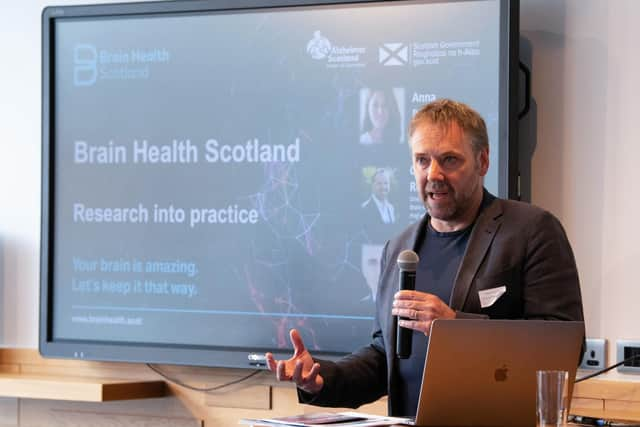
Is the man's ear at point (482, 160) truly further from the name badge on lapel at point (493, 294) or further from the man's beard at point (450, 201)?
the name badge on lapel at point (493, 294)

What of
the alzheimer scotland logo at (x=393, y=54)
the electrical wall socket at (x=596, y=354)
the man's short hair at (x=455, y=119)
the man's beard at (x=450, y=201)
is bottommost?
the electrical wall socket at (x=596, y=354)

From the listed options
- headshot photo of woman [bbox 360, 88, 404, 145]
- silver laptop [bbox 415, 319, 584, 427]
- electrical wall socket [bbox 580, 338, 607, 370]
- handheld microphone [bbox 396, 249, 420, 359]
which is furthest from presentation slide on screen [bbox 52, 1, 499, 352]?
silver laptop [bbox 415, 319, 584, 427]

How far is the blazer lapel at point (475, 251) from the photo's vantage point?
2.63 m

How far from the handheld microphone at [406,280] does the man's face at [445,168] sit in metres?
0.30

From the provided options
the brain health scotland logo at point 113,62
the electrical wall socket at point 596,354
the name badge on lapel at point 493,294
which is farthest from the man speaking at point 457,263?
the brain health scotland logo at point 113,62

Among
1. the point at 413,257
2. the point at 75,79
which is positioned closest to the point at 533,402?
the point at 413,257

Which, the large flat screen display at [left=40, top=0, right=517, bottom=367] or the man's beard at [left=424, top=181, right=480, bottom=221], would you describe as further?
the large flat screen display at [left=40, top=0, right=517, bottom=367]

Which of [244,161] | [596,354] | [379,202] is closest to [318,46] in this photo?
[244,161]

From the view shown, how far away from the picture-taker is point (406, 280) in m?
2.43

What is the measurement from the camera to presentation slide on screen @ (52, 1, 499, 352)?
Result: 375cm

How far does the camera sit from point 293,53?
3900 mm

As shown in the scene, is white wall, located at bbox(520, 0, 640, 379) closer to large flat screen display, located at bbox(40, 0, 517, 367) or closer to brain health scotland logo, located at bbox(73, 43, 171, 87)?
large flat screen display, located at bbox(40, 0, 517, 367)

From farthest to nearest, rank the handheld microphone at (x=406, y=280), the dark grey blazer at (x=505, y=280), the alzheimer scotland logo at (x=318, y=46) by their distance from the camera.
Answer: the alzheimer scotland logo at (x=318, y=46), the dark grey blazer at (x=505, y=280), the handheld microphone at (x=406, y=280)

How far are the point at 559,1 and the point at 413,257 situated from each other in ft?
5.19
